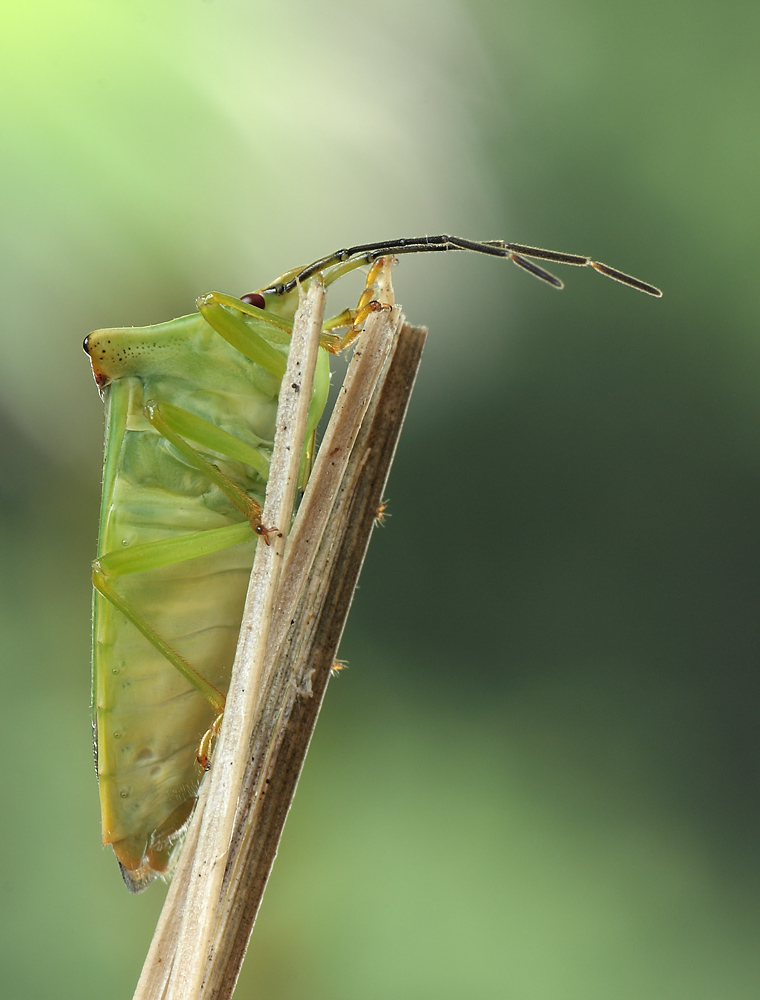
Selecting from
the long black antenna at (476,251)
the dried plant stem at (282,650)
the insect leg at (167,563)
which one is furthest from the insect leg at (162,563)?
the long black antenna at (476,251)

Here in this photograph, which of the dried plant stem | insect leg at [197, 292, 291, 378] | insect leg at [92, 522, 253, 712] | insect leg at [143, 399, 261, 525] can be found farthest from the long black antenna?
insect leg at [92, 522, 253, 712]

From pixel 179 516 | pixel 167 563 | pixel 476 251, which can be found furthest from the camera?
pixel 179 516

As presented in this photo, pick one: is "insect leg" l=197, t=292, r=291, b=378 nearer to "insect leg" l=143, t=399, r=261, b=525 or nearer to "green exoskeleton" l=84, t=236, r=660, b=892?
"green exoskeleton" l=84, t=236, r=660, b=892

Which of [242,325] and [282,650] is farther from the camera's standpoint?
[242,325]

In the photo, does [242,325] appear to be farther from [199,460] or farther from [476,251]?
[476,251]

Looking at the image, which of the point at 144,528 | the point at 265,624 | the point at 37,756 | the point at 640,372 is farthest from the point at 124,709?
the point at 640,372

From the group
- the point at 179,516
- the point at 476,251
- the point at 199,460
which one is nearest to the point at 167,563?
the point at 179,516
